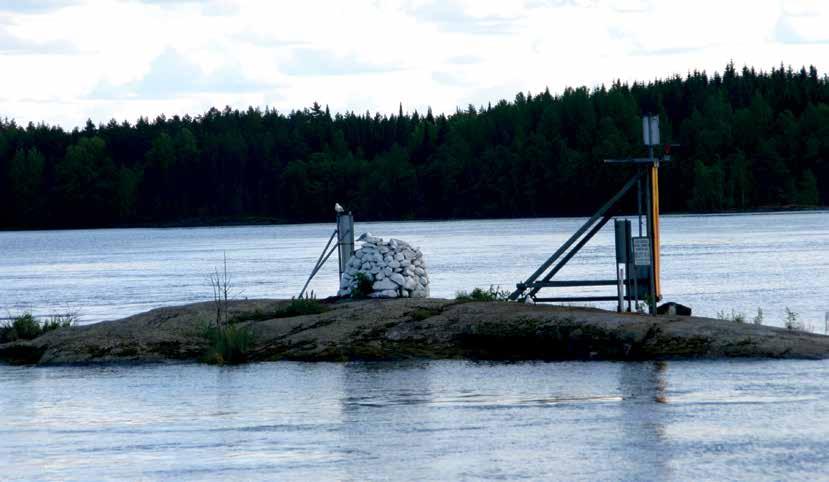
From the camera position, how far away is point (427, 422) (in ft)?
59.3

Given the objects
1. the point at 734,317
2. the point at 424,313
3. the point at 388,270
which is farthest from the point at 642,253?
the point at 388,270

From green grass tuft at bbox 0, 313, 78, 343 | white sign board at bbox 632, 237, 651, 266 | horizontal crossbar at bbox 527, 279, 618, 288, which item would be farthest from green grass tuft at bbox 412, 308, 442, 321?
green grass tuft at bbox 0, 313, 78, 343

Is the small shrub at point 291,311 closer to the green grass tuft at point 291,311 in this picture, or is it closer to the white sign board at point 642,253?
the green grass tuft at point 291,311

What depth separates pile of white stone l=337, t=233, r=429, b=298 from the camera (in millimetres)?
29094

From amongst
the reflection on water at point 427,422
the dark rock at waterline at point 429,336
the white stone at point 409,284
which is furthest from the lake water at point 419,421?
the white stone at point 409,284

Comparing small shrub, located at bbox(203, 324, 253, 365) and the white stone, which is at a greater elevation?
the white stone

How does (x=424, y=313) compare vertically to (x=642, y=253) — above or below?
below

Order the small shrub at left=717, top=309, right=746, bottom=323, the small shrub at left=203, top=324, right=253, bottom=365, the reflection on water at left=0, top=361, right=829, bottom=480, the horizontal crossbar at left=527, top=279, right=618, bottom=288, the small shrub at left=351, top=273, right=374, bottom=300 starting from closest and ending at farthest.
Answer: the reflection on water at left=0, top=361, right=829, bottom=480 → the small shrub at left=203, top=324, right=253, bottom=365 → the small shrub at left=717, top=309, right=746, bottom=323 → the horizontal crossbar at left=527, top=279, right=618, bottom=288 → the small shrub at left=351, top=273, right=374, bottom=300

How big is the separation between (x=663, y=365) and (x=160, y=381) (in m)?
7.97

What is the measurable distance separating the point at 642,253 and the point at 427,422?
10.2 metres

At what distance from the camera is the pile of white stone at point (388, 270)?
95.5 feet

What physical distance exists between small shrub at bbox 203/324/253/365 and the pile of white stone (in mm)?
3380

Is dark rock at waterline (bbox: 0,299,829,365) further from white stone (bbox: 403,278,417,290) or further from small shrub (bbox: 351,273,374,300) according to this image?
white stone (bbox: 403,278,417,290)

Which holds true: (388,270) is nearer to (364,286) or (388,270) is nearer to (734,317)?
(364,286)
